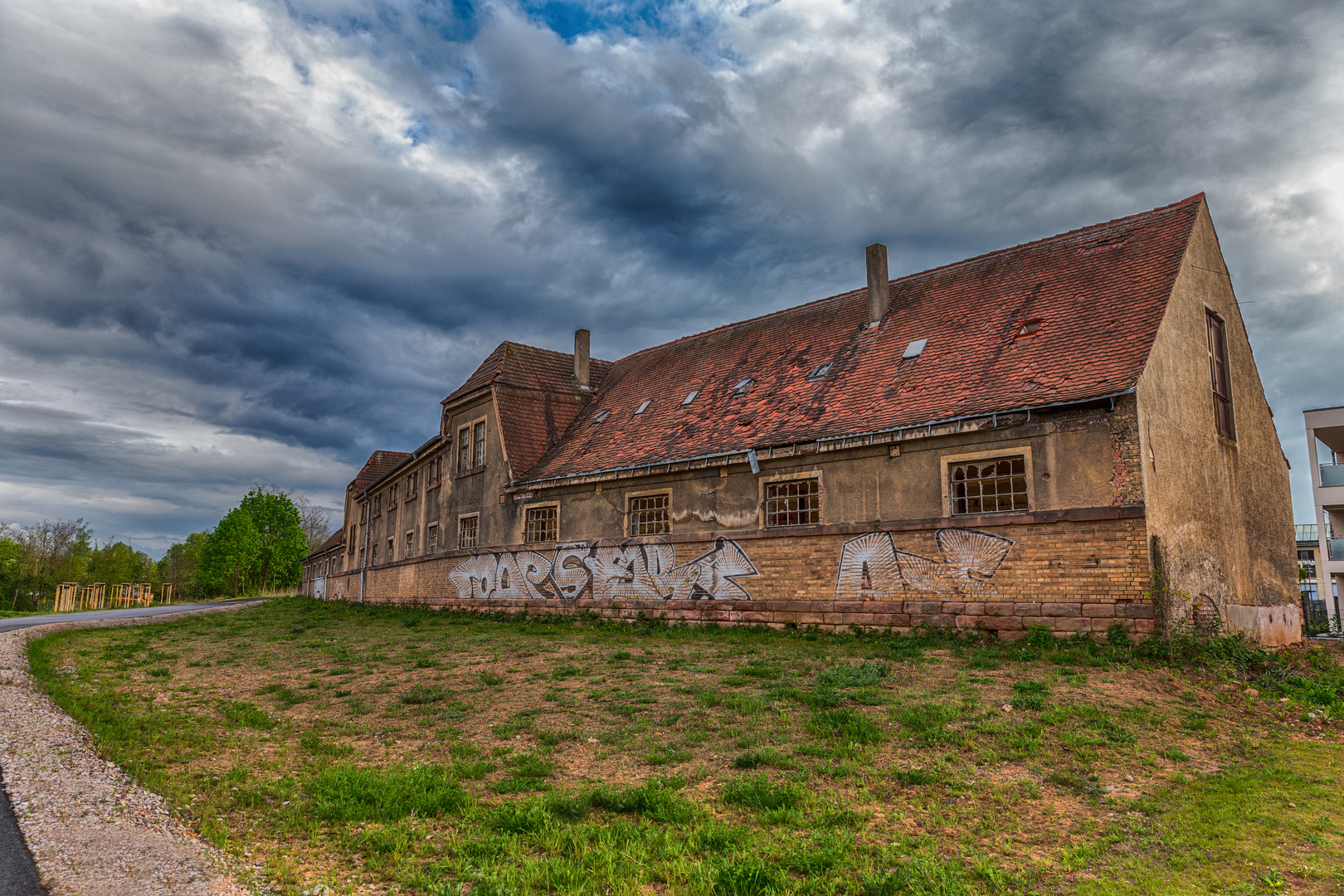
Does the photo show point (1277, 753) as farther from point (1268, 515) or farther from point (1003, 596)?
point (1268, 515)

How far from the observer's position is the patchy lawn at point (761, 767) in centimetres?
442

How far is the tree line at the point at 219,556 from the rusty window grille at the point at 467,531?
160 ft

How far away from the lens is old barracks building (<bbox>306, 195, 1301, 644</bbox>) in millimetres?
11719

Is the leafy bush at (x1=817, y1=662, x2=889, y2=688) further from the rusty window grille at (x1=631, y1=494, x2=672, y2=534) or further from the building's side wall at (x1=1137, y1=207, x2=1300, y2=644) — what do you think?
the rusty window grille at (x1=631, y1=494, x2=672, y2=534)

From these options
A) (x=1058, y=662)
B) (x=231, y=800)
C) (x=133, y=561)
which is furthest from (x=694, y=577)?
(x=133, y=561)

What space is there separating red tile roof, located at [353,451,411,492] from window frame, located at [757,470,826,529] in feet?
104

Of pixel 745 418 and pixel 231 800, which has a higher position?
pixel 745 418

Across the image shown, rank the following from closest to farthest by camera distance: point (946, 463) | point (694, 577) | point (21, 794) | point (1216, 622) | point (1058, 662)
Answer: point (21, 794), point (1058, 662), point (1216, 622), point (946, 463), point (694, 577)

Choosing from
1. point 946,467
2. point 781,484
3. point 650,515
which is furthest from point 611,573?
point 946,467

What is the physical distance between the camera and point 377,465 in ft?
143

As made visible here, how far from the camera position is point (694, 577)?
53.7 feet

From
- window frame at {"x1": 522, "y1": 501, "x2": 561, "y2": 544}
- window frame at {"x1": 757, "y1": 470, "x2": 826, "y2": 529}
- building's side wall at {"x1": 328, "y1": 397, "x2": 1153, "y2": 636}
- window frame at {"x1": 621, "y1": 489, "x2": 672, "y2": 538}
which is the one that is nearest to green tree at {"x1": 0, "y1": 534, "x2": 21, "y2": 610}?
window frame at {"x1": 522, "y1": 501, "x2": 561, "y2": 544}

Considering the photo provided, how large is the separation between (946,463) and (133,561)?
294 ft

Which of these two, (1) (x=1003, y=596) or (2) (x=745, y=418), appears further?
(2) (x=745, y=418)
